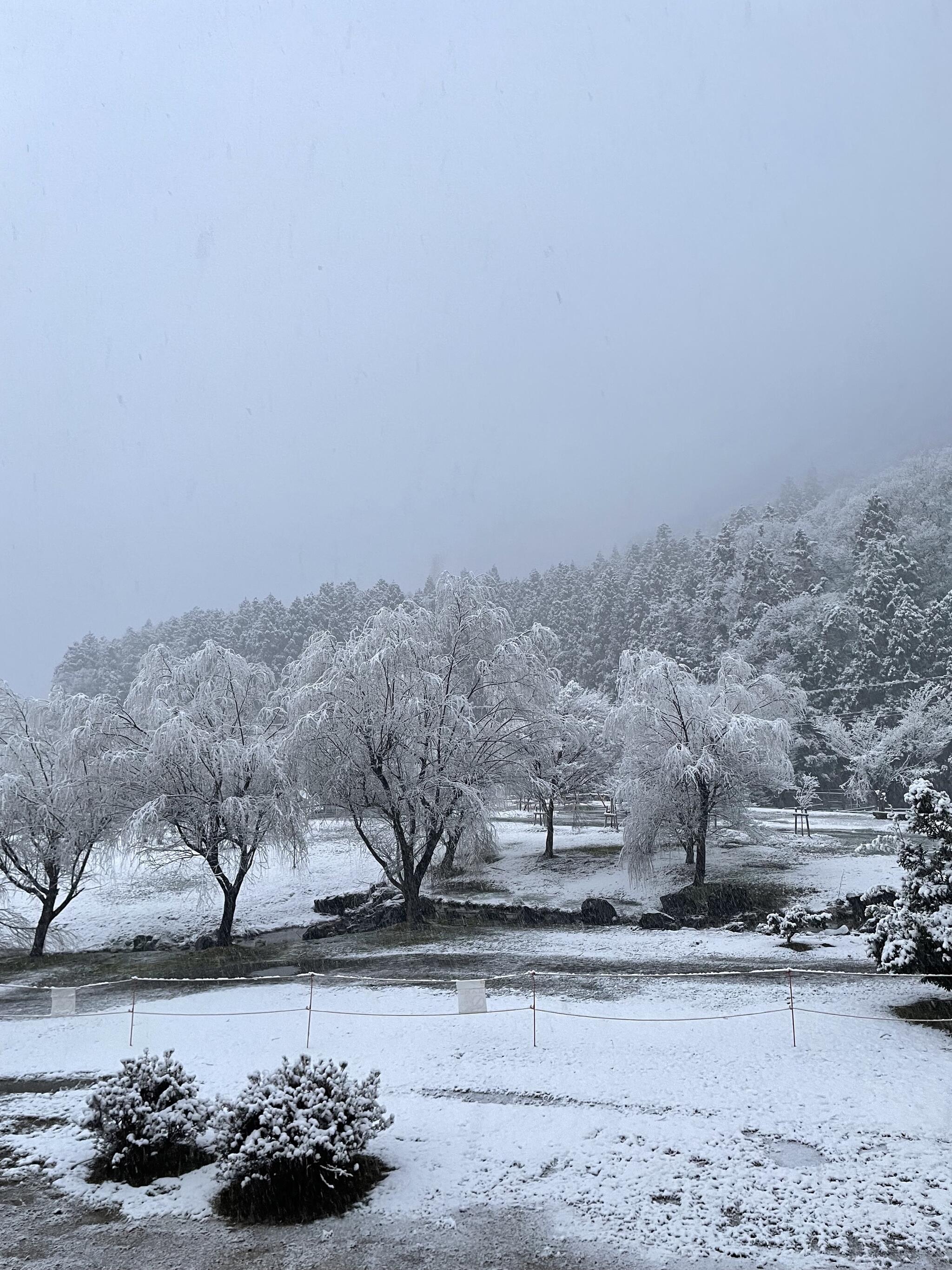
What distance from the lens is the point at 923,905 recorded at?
1327 centimetres

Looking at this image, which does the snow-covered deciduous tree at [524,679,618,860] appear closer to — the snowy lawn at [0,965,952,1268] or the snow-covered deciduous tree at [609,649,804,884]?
the snow-covered deciduous tree at [609,649,804,884]

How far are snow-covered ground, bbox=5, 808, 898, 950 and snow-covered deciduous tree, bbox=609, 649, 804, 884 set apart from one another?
202 cm

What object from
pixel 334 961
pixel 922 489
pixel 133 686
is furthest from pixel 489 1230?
pixel 922 489

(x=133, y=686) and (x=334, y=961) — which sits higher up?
(x=133, y=686)

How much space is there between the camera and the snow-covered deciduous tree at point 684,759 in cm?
2509

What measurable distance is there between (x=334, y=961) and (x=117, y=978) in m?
5.02

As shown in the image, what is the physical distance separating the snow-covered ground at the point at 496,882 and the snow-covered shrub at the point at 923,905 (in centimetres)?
945

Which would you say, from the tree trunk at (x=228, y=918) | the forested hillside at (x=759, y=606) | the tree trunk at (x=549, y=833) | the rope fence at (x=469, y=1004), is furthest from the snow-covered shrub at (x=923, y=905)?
the forested hillside at (x=759, y=606)

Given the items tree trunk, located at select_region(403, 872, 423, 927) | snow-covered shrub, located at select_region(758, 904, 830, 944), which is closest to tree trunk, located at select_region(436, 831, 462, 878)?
tree trunk, located at select_region(403, 872, 423, 927)

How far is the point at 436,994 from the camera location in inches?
589

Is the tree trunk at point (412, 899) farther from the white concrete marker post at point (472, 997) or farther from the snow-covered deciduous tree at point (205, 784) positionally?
the white concrete marker post at point (472, 997)

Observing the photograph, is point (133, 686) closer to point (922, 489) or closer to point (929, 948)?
point (929, 948)

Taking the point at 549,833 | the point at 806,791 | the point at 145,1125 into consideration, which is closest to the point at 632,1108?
the point at 145,1125

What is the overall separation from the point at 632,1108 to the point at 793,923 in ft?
35.8
